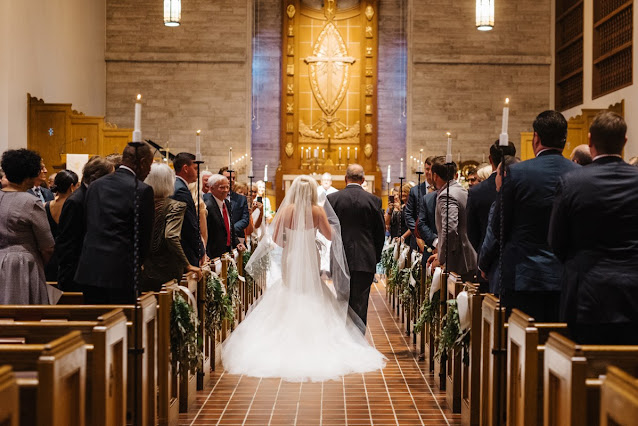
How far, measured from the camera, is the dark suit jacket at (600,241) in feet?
10.6

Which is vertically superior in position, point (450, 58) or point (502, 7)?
point (502, 7)

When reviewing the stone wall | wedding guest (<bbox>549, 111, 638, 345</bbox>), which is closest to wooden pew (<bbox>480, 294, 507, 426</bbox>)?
wedding guest (<bbox>549, 111, 638, 345</bbox>)

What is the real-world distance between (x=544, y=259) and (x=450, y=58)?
15.3 m

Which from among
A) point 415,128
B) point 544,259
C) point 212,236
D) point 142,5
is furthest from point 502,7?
point 544,259

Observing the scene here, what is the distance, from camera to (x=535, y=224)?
4.06 metres

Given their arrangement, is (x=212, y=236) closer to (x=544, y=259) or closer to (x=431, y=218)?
(x=431, y=218)

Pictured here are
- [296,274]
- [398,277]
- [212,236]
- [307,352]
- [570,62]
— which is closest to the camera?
[307,352]

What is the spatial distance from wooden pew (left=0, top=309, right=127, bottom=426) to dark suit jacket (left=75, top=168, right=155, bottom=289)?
782 millimetres

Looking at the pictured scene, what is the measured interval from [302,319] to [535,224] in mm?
3175

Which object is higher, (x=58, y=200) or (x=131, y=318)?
(x=58, y=200)

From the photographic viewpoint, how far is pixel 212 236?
7.66 metres

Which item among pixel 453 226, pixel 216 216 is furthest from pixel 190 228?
pixel 453 226

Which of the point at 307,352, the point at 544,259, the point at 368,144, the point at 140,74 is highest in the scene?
the point at 140,74

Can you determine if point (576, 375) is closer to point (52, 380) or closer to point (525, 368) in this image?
point (525, 368)
